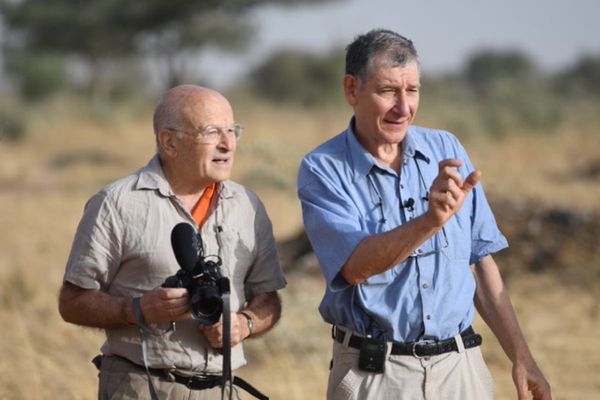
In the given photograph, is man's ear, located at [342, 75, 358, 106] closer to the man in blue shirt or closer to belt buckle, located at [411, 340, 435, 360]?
the man in blue shirt

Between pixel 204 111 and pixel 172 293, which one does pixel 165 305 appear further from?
pixel 204 111

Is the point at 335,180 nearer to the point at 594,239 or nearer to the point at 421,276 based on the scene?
the point at 421,276

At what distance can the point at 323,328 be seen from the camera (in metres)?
7.70

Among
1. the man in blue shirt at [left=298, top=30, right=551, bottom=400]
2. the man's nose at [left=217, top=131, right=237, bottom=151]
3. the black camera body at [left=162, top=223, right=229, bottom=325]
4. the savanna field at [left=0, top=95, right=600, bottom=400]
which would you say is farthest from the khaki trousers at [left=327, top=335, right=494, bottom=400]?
the savanna field at [left=0, top=95, right=600, bottom=400]

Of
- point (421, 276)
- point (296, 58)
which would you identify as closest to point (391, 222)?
point (421, 276)

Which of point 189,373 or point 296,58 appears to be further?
point 296,58

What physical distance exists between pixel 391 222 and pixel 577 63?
5312cm

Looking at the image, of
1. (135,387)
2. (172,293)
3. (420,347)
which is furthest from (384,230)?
(135,387)

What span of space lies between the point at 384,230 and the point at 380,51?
1.68ft

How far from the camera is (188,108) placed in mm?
3533

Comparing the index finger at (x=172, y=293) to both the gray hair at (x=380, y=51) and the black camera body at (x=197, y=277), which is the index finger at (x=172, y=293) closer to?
the black camera body at (x=197, y=277)

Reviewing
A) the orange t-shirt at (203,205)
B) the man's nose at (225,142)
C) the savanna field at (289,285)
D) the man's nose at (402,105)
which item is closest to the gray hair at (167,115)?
the man's nose at (225,142)

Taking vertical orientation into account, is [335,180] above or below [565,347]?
above

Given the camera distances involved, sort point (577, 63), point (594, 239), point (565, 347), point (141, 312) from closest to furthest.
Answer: point (141, 312) < point (565, 347) < point (594, 239) < point (577, 63)
